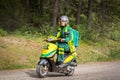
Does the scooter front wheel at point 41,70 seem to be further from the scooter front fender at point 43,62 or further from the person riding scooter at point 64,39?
the person riding scooter at point 64,39

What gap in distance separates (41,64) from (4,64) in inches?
160

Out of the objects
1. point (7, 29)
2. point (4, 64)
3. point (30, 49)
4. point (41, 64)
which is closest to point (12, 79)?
point (41, 64)

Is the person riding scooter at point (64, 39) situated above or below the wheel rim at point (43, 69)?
above

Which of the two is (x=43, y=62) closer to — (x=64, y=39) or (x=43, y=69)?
(x=43, y=69)

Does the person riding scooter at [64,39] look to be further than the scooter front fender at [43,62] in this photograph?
Yes

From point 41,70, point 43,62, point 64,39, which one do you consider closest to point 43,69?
point 41,70

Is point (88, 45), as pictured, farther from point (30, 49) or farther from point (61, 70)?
point (61, 70)

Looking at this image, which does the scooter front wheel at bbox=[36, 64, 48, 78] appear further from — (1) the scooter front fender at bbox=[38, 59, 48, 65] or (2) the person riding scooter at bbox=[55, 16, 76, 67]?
(2) the person riding scooter at bbox=[55, 16, 76, 67]

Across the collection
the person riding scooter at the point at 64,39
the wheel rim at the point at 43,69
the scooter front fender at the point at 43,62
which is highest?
the person riding scooter at the point at 64,39

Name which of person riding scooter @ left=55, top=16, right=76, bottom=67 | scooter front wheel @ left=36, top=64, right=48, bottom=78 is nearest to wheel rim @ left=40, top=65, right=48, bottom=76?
scooter front wheel @ left=36, top=64, right=48, bottom=78

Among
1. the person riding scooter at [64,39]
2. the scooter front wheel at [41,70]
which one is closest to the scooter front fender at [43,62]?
the scooter front wheel at [41,70]

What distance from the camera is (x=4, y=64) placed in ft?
49.4

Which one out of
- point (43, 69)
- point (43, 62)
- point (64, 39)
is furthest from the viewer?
point (64, 39)

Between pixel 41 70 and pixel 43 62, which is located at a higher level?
pixel 43 62
